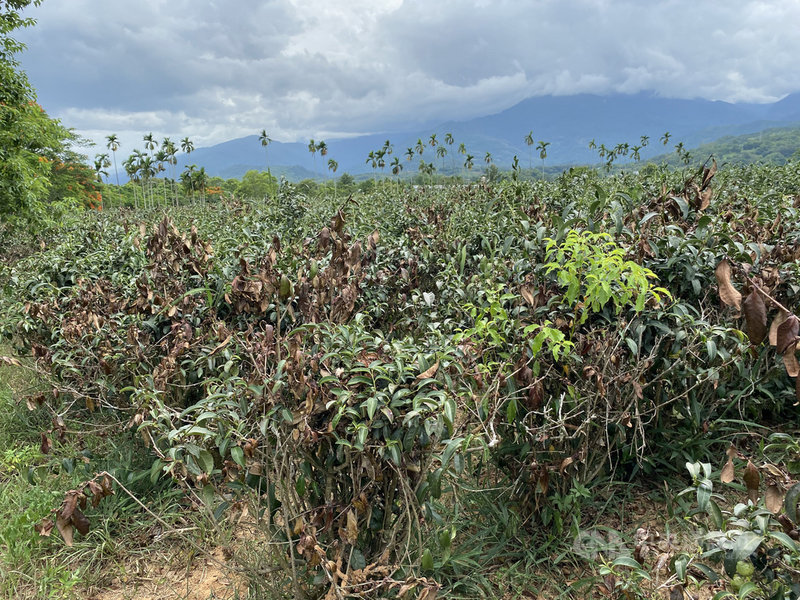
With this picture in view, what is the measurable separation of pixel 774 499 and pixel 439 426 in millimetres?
896

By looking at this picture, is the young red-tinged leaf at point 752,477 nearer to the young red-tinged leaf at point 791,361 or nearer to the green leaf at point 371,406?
the young red-tinged leaf at point 791,361

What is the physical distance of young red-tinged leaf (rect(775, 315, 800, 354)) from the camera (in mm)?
872

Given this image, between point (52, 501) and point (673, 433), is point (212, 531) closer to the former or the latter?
point (52, 501)

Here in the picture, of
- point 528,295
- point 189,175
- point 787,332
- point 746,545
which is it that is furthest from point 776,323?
point 189,175

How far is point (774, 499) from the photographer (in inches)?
47.1

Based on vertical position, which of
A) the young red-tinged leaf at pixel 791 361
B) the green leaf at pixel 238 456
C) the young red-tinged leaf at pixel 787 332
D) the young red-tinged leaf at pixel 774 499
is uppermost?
the young red-tinged leaf at pixel 787 332

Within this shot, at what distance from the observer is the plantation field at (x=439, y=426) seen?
156cm

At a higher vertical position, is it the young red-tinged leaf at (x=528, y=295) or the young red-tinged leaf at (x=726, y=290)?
the young red-tinged leaf at (x=726, y=290)

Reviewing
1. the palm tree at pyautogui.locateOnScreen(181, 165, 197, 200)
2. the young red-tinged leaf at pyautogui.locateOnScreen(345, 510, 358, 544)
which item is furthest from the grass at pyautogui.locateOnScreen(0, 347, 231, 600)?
the palm tree at pyautogui.locateOnScreen(181, 165, 197, 200)

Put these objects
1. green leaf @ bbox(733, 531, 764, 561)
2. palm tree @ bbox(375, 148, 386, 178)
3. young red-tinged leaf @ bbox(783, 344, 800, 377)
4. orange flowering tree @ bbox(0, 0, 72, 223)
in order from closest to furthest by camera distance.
Answer: young red-tinged leaf @ bbox(783, 344, 800, 377)
green leaf @ bbox(733, 531, 764, 561)
orange flowering tree @ bbox(0, 0, 72, 223)
palm tree @ bbox(375, 148, 386, 178)

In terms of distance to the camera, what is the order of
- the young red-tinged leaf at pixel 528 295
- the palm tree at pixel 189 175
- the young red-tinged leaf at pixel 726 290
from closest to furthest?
the young red-tinged leaf at pixel 726 290, the young red-tinged leaf at pixel 528 295, the palm tree at pixel 189 175

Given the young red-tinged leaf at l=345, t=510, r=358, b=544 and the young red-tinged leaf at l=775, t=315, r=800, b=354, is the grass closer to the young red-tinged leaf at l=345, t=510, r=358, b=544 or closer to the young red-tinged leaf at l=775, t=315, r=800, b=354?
the young red-tinged leaf at l=345, t=510, r=358, b=544

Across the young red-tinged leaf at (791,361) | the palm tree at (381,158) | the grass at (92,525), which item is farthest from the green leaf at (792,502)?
the palm tree at (381,158)

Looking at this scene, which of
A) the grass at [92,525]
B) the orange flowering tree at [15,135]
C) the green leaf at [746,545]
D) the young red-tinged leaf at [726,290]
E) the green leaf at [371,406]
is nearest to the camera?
the young red-tinged leaf at [726,290]
